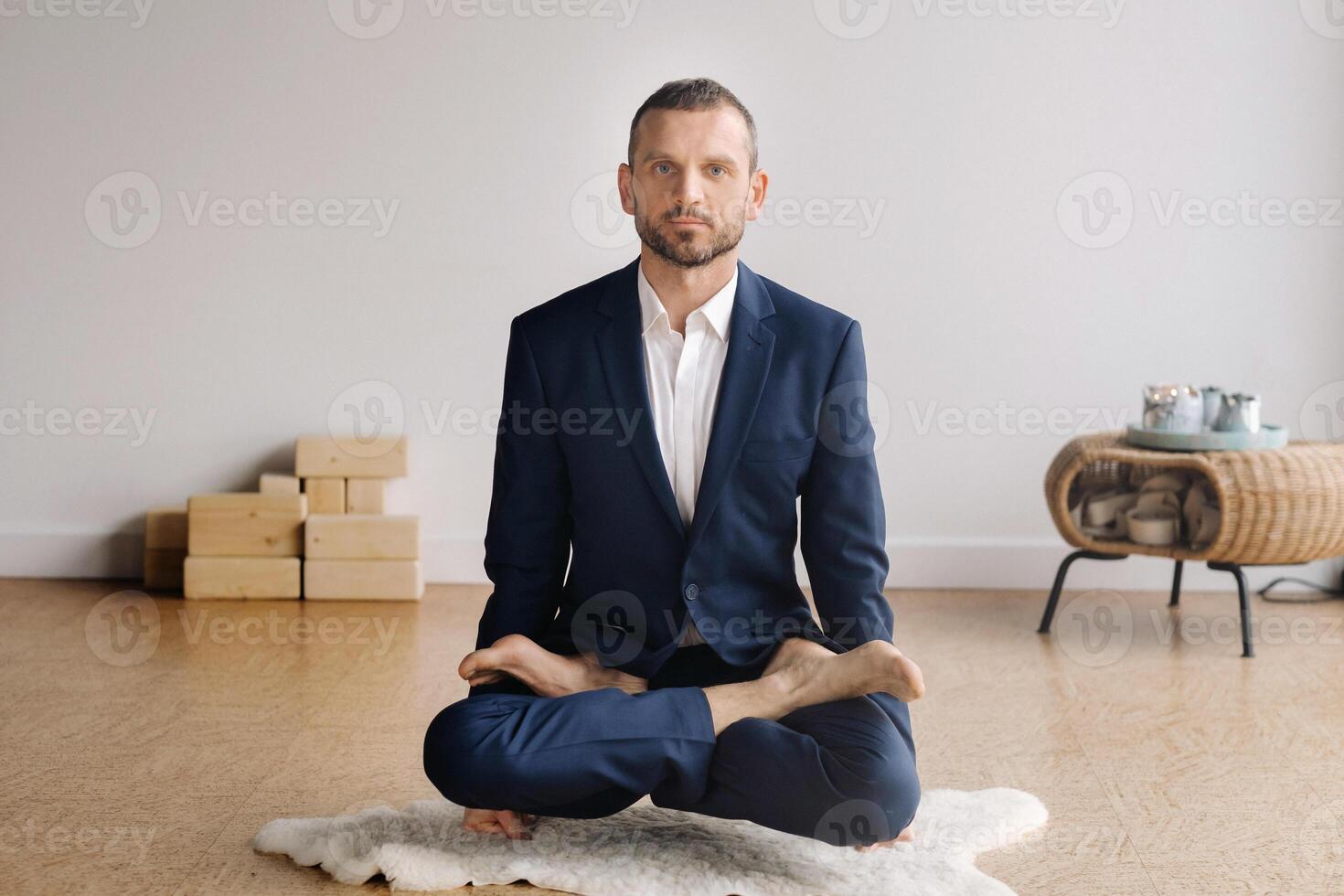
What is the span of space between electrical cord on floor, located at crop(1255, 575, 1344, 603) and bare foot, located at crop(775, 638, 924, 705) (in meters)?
2.42

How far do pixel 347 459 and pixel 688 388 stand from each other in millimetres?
2084

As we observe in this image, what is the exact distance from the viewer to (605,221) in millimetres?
3973

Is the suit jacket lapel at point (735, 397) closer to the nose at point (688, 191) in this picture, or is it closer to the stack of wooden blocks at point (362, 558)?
the nose at point (688, 191)

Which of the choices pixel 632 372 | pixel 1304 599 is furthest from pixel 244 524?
pixel 1304 599

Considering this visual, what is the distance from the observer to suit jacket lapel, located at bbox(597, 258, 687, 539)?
79.0 inches

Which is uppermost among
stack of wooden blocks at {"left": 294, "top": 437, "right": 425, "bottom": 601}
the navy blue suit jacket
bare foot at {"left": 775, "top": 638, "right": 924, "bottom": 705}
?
the navy blue suit jacket

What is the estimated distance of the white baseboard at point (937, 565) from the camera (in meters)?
4.02

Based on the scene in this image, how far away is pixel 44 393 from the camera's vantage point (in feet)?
13.3

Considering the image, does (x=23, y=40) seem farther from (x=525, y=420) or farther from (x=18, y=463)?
(x=525, y=420)

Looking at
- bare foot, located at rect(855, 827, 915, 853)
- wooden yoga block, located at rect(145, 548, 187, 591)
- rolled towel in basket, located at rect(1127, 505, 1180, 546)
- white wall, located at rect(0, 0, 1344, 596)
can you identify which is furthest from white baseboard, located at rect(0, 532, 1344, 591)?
bare foot, located at rect(855, 827, 915, 853)

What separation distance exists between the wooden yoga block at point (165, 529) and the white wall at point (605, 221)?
188 millimetres

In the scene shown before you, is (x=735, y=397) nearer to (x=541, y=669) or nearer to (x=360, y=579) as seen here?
(x=541, y=669)

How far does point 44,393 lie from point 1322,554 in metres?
3.45

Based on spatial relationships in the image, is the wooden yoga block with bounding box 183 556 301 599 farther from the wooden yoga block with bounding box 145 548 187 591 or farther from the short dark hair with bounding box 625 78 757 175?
the short dark hair with bounding box 625 78 757 175
